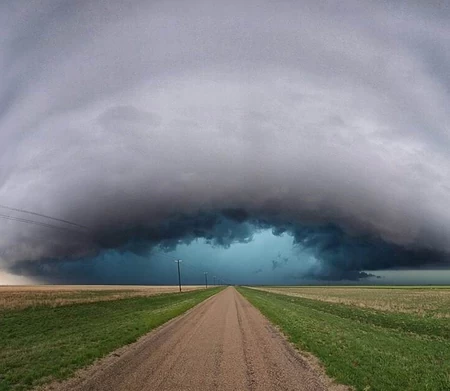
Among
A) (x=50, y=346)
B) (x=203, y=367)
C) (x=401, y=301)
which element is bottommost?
(x=401, y=301)

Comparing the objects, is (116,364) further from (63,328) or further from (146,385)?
(63,328)

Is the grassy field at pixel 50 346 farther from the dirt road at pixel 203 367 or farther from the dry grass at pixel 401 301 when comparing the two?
the dry grass at pixel 401 301

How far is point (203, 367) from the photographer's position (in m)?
15.1

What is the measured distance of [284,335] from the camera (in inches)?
964

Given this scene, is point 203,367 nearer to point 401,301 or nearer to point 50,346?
point 50,346

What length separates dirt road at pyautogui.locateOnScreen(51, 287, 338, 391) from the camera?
12.7 m

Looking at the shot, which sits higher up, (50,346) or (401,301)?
(50,346)

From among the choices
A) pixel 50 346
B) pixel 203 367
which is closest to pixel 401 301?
pixel 203 367

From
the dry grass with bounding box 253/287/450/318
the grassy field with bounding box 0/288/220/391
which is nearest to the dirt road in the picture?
the grassy field with bounding box 0/288/220/391

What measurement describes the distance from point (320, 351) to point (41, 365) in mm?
12746

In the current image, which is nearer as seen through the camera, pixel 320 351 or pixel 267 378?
pixel 267 378

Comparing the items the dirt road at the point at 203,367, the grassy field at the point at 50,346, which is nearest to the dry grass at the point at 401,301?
the dirt road at the point at 203,367

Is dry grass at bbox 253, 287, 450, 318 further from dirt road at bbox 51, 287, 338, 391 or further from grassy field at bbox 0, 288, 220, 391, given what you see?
grassy field at bbox 0, 288, 220, 391

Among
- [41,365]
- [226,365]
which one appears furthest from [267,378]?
[41,365]
